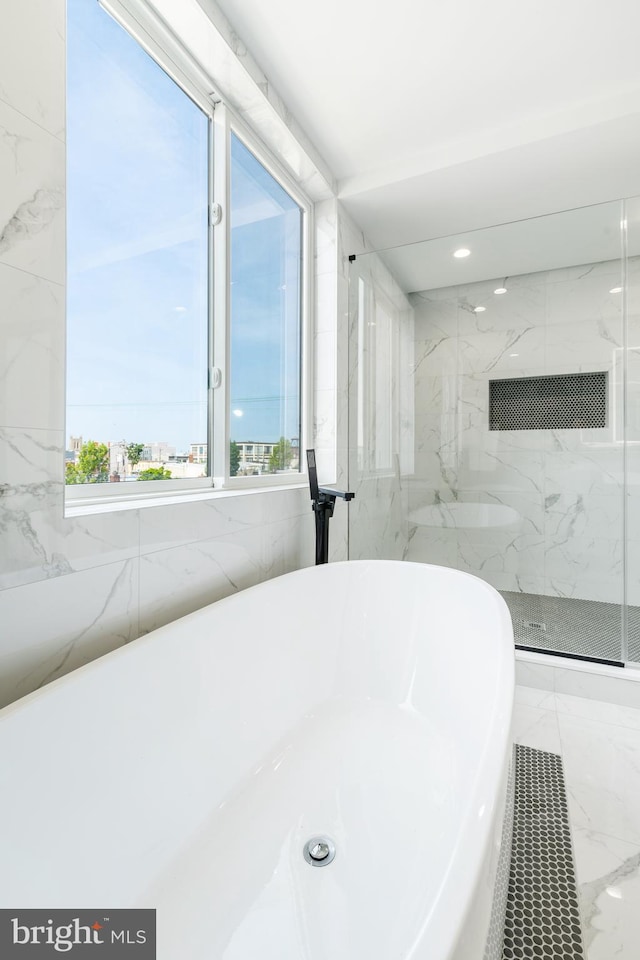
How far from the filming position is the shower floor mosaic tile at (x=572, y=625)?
212 centimetres

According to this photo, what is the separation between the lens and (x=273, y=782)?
3.92ft

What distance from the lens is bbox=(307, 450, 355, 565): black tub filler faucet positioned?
1.93 meters

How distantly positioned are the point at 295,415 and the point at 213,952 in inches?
80.6

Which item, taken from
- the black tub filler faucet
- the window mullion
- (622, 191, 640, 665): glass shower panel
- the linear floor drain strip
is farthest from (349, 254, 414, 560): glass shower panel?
the linear floor drain strip

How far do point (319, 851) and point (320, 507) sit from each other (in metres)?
1.19

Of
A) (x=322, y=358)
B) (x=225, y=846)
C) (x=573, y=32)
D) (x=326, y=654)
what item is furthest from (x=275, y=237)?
(x=225, y=846)

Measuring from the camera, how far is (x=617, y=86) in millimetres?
1793

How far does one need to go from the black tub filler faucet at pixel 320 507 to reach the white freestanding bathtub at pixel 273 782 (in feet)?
1.05

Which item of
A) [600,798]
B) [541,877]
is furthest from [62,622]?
[600,798]

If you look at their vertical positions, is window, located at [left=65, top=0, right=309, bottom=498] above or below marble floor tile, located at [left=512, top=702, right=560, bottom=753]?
above

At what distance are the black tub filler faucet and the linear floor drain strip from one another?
1025 millimetres

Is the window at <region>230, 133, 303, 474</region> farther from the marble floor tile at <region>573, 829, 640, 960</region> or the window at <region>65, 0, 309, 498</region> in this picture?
the marble floor tile at <region>573, 829, 640, 960</region>

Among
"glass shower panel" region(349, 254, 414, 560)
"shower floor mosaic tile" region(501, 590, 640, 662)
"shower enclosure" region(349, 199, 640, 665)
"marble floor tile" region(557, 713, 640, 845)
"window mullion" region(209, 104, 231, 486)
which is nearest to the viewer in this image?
"marble floor tile" region(557, 713, 640, 845)

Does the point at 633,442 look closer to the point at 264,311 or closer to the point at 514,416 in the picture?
the point at 514,416
